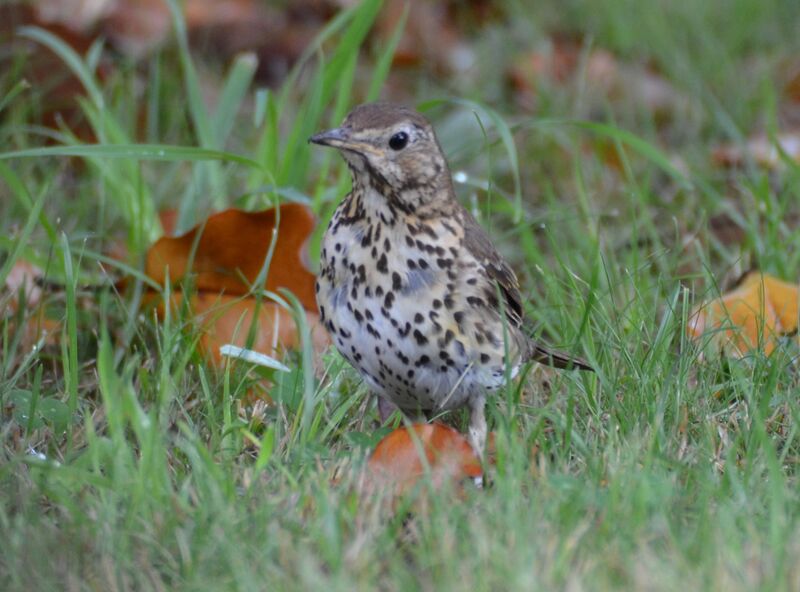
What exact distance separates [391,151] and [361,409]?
73 cm

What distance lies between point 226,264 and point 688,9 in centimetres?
373

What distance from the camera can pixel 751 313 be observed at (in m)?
4.07

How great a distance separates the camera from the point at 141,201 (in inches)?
172

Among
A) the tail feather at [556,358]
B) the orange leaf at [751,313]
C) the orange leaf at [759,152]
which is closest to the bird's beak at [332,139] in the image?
the tail feather at [556,358]

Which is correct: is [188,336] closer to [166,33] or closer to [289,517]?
[289,517]

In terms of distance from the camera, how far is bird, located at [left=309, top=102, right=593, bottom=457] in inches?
131

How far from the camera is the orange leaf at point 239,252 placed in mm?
4066

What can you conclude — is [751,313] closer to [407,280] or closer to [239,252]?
[407,280]

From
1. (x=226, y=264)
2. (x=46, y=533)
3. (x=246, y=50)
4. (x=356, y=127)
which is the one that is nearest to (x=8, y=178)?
(x=226, y=264)

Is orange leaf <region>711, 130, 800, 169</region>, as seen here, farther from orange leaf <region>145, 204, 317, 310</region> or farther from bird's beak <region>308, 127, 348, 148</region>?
bird's beak <region>308, 127, 348, 148</region>

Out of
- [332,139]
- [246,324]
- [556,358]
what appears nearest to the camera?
[332,139]

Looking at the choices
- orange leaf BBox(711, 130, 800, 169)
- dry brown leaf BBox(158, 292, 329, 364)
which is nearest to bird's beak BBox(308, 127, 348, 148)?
dry brown leaf BBox(158, 292, 329, 364)

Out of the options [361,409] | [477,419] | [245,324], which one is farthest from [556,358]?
[245,324]

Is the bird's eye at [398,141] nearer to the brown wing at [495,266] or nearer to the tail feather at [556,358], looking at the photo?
the brown wing at [495,266]
